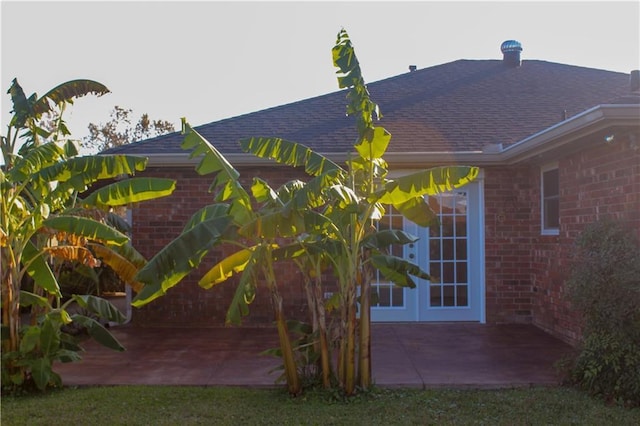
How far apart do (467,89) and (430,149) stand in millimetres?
3484

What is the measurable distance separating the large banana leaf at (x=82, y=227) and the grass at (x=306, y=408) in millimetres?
1607

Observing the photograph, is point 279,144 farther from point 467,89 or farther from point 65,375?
point 467,89

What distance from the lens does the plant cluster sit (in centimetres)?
610

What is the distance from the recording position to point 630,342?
6453 mm

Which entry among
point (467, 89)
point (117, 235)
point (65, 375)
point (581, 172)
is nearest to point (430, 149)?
point (581, 172)

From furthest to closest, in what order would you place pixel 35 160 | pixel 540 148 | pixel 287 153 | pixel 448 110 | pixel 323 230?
pixel 448 110 < pixel 540 148 < pixel 35 160 < pixel 287 153 < pixel 323 230

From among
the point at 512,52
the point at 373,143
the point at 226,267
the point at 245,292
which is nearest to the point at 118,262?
the point at 226,267

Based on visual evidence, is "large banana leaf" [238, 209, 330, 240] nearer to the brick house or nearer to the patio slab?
the patio slab

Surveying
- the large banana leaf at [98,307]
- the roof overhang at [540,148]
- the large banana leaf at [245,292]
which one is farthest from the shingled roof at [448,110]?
the large banana leaf at [245,292]

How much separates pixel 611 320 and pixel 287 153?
3578 millimetres

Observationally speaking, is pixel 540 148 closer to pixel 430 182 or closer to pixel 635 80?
pixel 635 80

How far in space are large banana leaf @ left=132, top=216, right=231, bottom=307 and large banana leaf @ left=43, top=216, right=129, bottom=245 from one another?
81 centimetres

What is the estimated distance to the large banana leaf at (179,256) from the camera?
5910 mm

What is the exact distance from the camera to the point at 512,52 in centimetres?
1466
